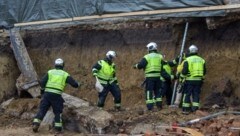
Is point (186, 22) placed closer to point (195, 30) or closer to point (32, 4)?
point (195, 30)

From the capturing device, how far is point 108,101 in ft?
60.4

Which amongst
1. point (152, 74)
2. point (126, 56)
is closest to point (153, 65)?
point (152, 74)

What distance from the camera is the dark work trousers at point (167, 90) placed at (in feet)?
54.6

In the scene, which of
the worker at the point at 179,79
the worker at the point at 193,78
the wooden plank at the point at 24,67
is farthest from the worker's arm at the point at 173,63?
the wooden plank at the point at 24,67

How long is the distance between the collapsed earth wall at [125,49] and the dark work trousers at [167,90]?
99 centimetres

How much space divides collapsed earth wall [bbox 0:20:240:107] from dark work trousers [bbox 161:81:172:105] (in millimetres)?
991

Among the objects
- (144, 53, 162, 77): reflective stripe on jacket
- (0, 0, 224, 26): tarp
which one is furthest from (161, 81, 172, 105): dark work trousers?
(0, 0, 224, 26): tarp

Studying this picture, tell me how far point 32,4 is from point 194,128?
9.43 metres

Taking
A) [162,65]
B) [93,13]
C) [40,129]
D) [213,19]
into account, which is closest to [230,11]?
[213,19]

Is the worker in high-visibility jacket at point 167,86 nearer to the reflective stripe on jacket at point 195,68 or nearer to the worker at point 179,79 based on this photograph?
the worker at point 179,79

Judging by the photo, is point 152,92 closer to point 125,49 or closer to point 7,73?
point 125,49

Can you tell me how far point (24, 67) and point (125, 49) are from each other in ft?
11.4

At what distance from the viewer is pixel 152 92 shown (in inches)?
619

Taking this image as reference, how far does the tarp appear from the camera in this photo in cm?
1706
